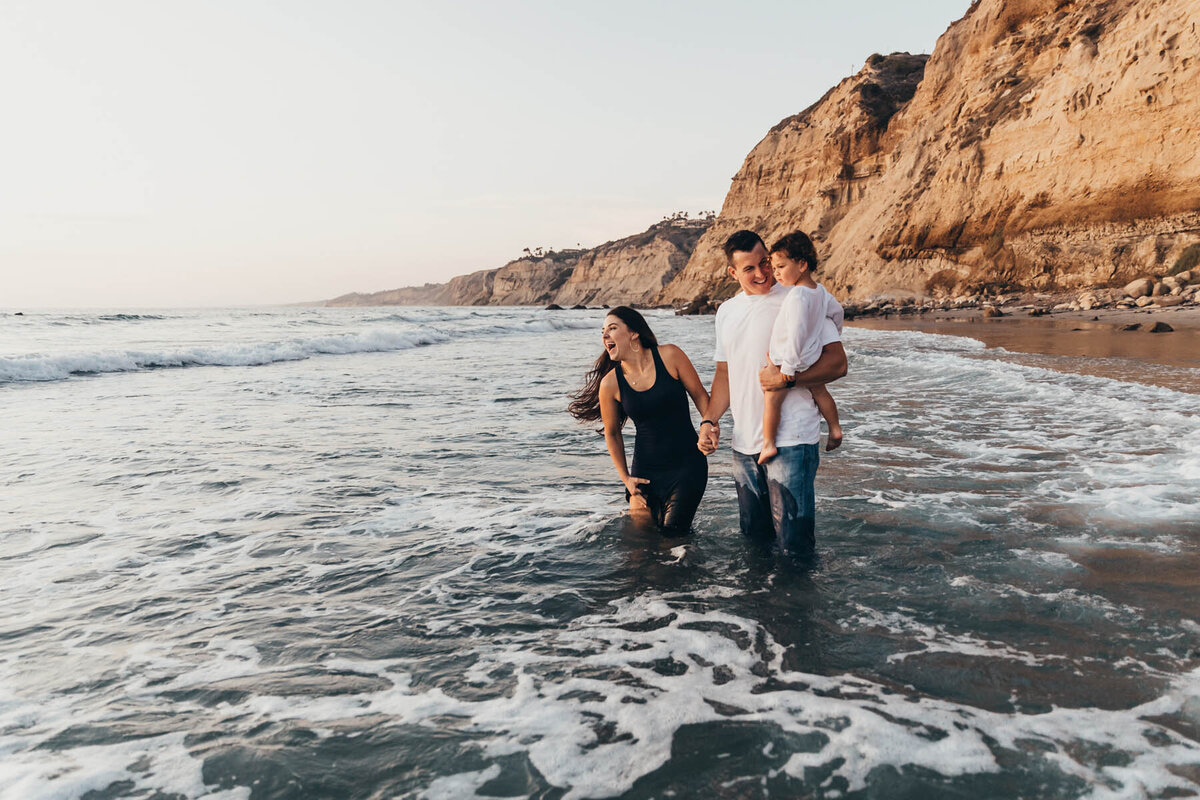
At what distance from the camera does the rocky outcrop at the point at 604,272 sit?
408 feet

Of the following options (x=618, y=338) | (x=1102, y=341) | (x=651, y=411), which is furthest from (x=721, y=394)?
(x=1102, y=341)

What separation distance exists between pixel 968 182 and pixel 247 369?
3726cm

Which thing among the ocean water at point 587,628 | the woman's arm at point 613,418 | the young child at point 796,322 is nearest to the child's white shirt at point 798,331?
the young child at point 796,322

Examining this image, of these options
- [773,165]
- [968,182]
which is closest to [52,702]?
[968,182]

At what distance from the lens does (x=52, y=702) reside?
2.91 metres

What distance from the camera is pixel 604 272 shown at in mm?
137000

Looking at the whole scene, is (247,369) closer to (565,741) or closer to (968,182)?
(565,741)

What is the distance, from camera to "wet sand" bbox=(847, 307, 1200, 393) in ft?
36.7

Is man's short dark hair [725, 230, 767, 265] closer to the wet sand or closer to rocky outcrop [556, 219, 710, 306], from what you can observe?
the wet sand

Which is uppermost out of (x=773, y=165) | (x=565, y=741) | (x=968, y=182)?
(x=773, y=165)

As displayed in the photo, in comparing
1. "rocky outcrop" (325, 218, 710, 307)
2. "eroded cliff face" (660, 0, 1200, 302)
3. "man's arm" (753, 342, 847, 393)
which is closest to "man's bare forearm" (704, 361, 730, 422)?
"man's arm" (753, 342, 847, 393)

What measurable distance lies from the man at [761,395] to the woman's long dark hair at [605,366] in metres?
0.51

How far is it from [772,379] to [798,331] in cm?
29

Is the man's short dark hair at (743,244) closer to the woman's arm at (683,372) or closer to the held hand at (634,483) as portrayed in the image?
the woman's arm at (683,372)
